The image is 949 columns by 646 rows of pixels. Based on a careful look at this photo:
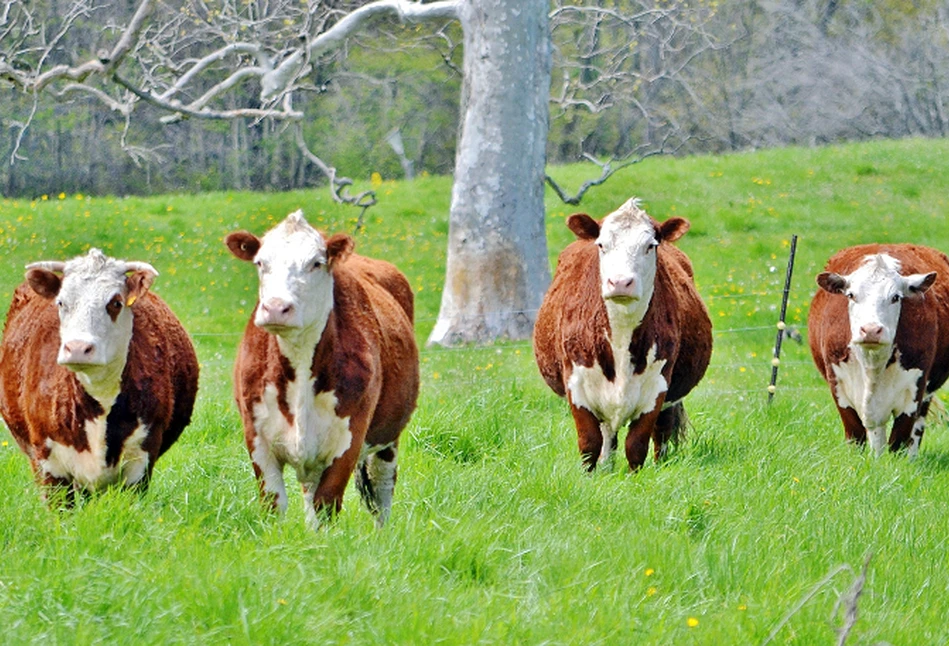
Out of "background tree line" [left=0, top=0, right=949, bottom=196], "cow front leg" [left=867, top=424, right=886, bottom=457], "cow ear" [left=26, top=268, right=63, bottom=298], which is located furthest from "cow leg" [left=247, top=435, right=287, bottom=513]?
"background tree line" [left=0, top=0, right=949, bottom=196]

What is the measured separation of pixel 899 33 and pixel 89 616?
3339cm

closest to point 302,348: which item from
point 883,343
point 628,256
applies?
point 628,256

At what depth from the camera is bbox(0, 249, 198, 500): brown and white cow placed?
612 centimetres

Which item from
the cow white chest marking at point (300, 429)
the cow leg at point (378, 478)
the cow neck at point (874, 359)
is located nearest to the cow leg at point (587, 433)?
the cow leg at point (378, 478)

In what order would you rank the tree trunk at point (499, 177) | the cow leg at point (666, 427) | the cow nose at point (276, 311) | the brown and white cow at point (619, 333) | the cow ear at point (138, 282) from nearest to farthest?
the cow nose at point (276, 311)
the cow ear at point (138, 282)
the brown and white cow at point (619, 333)
the cow leg at point (666, 427)
the tree trunk at point (499, 177)

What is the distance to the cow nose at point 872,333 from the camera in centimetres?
867

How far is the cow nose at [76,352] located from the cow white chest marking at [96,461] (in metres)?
0.43

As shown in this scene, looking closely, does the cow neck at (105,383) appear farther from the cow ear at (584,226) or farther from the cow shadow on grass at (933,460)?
the cow shadow on grass at (933,460)

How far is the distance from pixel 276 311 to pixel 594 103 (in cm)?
2149

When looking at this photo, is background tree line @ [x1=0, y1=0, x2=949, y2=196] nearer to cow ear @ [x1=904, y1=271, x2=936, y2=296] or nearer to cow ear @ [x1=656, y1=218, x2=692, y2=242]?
cow ear @ [x1=904, y1=271, x2=936, y2=296]

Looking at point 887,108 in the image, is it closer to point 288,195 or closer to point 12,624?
point 288,195

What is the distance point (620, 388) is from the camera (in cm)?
796

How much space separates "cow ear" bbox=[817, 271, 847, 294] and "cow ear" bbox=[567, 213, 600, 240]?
1.85 meters

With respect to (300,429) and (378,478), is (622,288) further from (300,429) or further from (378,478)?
(300,429)
